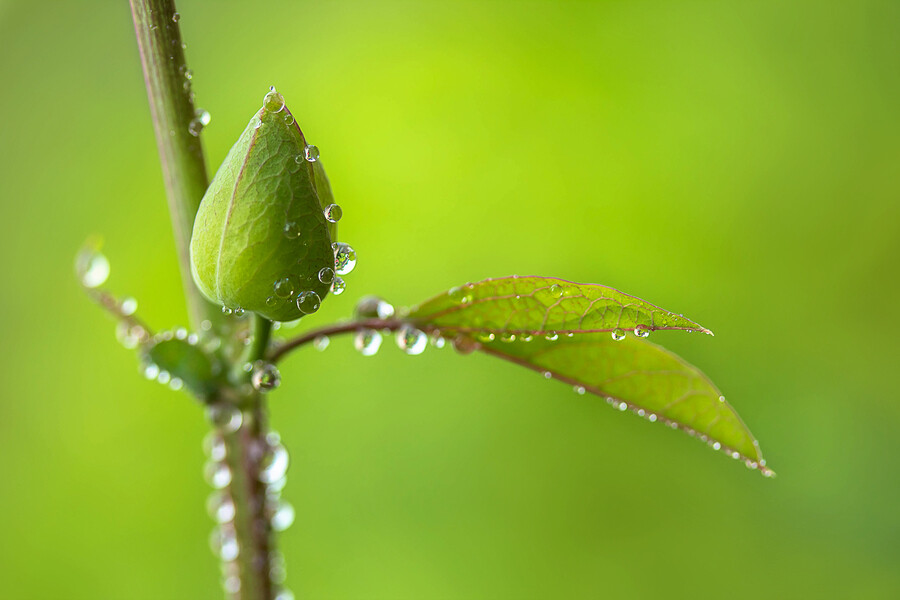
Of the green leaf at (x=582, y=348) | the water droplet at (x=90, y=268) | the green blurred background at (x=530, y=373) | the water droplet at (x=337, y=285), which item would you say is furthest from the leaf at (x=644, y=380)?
the green blurred background at (x=530, y=373)

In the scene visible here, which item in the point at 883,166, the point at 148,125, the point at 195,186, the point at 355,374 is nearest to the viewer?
the point at 195,186

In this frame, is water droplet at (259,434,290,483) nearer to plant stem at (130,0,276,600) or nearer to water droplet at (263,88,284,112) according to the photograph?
plant stem at (130,0,276,600)

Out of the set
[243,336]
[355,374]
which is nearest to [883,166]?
[355,374]

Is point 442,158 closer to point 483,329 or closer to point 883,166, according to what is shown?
point 883,166

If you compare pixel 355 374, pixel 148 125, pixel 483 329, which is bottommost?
pixel 483 329

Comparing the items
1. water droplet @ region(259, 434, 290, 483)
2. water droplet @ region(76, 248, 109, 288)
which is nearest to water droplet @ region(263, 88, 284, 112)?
water droplet @ region(259, 434, 290, 483)

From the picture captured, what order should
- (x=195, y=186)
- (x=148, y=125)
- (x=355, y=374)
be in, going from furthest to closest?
Result: (x=148, y=125) → (x=355, y=374) → (x=195, y=186)

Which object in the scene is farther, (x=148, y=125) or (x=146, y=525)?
(x=148, y=125)
